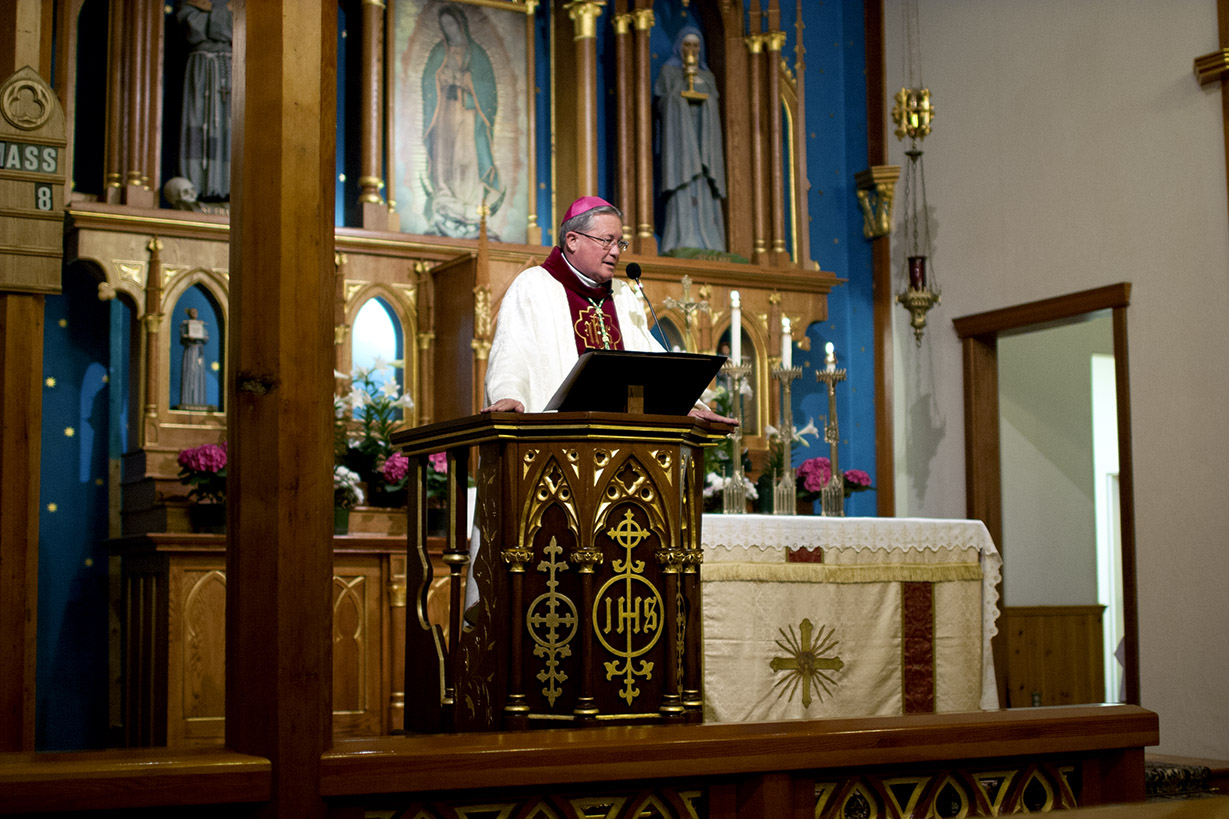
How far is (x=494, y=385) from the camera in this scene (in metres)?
4.06

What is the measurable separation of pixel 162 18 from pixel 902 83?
15.0 ft

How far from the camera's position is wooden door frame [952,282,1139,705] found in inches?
284

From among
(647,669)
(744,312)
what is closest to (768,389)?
(744,312)

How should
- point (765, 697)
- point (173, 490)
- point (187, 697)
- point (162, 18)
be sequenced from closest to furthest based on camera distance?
point (765, 697) → point (187, 697) → point (173, 490) → point (162, 18)

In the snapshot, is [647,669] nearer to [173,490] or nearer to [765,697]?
[765,697]

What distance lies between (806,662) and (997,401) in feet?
11.8

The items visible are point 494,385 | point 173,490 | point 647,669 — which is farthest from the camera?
point 173,490

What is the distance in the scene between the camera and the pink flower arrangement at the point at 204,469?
239 inches

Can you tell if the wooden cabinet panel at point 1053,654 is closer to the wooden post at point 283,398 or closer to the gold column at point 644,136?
the gold column at point 644,136

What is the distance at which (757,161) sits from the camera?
26.9 feet

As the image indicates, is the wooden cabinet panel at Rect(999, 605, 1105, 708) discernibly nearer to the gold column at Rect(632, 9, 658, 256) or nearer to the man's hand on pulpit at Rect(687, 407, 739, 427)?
the gold column at Rect(632, 9, 658, 256)

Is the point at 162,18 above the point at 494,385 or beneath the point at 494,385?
above

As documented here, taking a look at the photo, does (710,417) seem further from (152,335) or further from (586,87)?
(586,87)

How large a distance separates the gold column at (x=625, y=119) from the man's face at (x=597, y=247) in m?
3.59
